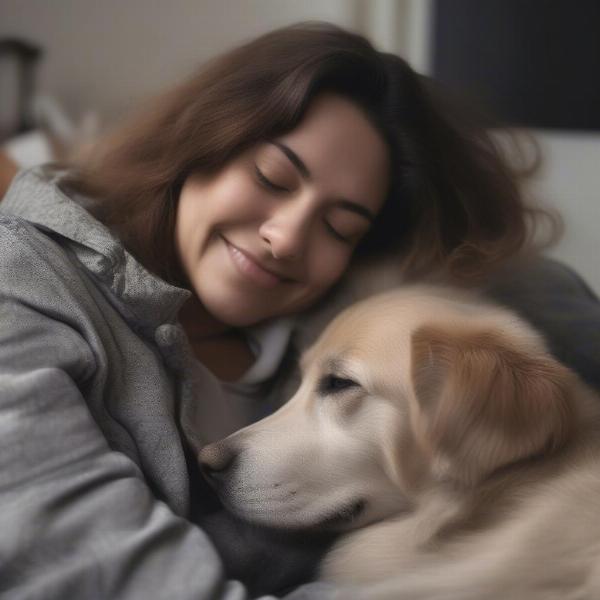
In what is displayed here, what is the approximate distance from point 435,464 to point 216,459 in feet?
0.93

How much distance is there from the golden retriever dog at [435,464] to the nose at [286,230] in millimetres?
185

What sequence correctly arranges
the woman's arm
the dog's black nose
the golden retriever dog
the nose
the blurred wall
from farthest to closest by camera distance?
the blurred wall < the nose < the dog's black nose < the golden retriever dog < the woman's arm

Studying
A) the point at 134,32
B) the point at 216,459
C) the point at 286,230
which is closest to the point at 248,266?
the point at 286,230

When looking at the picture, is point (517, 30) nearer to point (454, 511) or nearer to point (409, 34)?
point (409, 34)

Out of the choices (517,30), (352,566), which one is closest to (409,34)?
(517,30)

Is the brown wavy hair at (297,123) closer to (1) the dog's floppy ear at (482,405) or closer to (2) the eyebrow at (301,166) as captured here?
(2) the eyebrow at (301,166)

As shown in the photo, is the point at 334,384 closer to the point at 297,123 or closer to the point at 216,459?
the point at 216,459

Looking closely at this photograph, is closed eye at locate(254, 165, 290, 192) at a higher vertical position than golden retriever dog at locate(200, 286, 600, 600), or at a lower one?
higher

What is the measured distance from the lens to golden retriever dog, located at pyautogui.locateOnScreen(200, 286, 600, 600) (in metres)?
0.85

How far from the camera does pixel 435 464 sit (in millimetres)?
902

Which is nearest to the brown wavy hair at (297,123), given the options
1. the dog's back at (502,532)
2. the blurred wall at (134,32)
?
the dog's back at (502,532)

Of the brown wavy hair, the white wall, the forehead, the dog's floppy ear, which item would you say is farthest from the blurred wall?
the dog's floppy ear

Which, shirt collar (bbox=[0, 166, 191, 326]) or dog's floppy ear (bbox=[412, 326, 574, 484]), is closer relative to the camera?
dog's floppy ear (bbox=[412, 326, 574, 484])

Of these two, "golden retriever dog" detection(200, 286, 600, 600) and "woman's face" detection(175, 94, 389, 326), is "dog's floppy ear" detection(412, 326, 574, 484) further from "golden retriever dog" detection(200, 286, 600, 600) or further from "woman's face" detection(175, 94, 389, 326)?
"woman's face" detection(175, 94, 389, 326)
